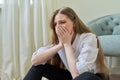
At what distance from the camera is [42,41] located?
279cm

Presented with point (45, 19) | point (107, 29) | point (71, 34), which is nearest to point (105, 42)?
point (107, 29)

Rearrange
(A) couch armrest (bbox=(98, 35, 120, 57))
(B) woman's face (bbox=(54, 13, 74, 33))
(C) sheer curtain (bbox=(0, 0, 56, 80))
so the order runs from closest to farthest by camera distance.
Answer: (B) woman's face (bbox=(54, 13, 74, 33)) → (A) couch armrest (bbox=(98, 35, 120, 57)) → (C) sheer curtain (bbox=(0, 0, 56, 80))

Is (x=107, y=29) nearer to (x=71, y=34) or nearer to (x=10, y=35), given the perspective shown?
(x=10, y=35)

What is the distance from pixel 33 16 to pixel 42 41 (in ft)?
0.98

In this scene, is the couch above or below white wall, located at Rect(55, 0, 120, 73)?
below

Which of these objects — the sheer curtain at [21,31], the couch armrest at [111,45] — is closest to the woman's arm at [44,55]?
the couch armrest at [111,45]

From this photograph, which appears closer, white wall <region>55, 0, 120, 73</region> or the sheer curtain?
the sheer curtain

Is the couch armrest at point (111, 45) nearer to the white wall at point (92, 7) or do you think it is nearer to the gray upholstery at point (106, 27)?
the gray upholstery at point (106, 27)

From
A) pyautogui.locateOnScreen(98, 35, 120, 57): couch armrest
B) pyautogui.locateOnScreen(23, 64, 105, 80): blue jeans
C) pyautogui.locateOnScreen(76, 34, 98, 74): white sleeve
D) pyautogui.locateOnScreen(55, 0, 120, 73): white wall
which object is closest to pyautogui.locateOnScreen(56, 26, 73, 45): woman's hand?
pyautogui.locateOnScreen(76, 34, 98, 74): white sleeve

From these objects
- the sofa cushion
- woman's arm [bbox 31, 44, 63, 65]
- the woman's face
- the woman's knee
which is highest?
the woman's face

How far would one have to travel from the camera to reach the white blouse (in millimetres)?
1375

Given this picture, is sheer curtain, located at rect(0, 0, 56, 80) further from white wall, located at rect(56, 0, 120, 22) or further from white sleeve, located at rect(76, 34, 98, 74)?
white sleeve, located at rect(76, 34, 98, 74)

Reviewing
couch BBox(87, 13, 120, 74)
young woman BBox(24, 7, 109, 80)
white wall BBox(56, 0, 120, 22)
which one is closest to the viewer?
young woman BBox(24, 7, 109, 80)

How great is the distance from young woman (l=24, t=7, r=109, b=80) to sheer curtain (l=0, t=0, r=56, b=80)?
3.51 ft
